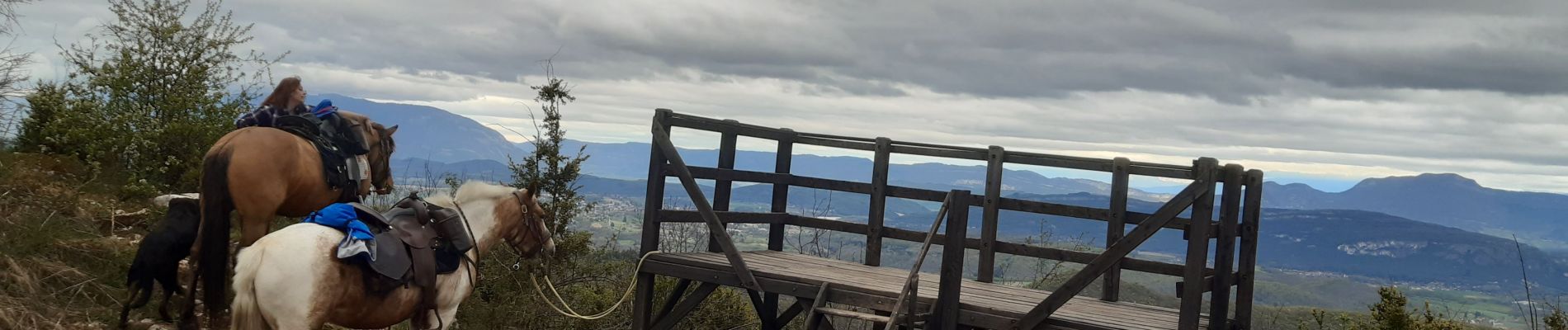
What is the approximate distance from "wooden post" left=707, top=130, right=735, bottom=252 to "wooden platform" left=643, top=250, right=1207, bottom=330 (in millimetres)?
464

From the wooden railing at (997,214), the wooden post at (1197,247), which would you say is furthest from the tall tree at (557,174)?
the wooden post at (1197,247)

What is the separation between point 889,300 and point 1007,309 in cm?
80

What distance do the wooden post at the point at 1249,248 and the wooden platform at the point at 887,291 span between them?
0.88 feet

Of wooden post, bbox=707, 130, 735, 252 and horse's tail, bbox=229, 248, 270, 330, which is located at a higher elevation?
wooden post, bbox=707, 130, 735, 252

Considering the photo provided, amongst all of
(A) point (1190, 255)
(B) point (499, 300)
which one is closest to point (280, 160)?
(B) point (499, 300)

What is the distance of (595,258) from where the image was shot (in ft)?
38.0

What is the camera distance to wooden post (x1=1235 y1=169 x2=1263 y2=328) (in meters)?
7.22

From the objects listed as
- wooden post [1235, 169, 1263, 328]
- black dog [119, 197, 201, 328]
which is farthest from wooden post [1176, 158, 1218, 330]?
black dog [119, 197, 201, 328]

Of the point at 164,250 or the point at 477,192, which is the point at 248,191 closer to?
the point at 164,250

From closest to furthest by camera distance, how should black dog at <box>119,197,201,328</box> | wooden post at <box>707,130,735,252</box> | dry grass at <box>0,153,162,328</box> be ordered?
black dog at <box>119,197,201,328</box> < dry grass at <box>0,153,162,328</box> < wooden post at <box>707,130,735,252</box>

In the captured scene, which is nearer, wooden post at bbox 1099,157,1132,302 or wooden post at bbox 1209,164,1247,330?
wooden post at bbox 1209,164,1247,330

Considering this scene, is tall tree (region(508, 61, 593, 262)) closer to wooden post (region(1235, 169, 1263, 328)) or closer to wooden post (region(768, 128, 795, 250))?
wooden post (region(768, 128, 795, 250))

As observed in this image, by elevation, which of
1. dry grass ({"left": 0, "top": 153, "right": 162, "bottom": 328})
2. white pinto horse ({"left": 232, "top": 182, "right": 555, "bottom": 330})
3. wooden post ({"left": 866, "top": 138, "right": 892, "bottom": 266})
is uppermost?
wooden post ({"left": 866, "top": 138, "right": 892, "bottom": 266})

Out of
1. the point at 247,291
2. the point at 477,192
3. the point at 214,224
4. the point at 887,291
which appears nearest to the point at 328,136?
the point at 214,224
